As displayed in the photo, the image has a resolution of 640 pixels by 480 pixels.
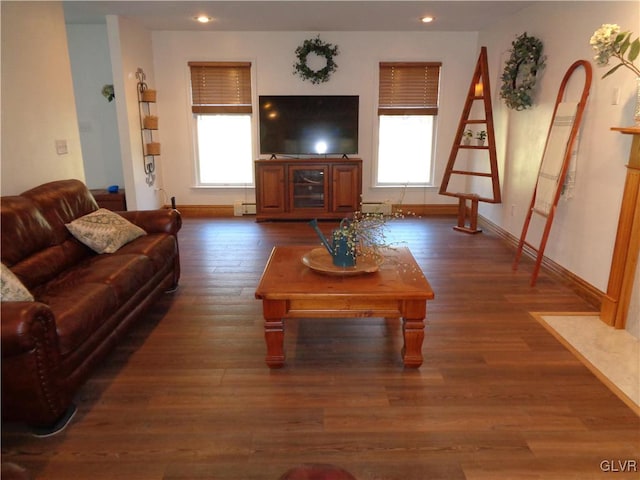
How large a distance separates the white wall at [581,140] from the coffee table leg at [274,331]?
96.5 inches

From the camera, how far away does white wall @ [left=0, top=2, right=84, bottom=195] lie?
129 inches

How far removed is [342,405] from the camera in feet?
7.43

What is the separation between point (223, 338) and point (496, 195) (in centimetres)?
364

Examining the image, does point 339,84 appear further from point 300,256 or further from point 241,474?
point 241,474

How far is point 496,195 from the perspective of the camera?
5215 mm

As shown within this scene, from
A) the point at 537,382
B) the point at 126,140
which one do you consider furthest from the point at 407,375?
the point at 126,140

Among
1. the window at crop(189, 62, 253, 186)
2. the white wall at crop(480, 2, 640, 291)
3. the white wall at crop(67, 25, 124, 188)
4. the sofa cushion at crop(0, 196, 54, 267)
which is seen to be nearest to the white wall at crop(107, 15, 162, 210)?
the white wall at crop(67, 25, 124, 188)

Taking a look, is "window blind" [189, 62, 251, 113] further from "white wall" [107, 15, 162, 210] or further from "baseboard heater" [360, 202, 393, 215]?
"baseboard heater" [360, 202, 393, 215]

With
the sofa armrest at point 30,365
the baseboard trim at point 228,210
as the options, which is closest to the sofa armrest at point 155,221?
the sofa armrest at point 30,365

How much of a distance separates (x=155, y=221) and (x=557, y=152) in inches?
132

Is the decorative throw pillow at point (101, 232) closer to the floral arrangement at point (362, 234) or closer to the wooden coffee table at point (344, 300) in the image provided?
the wooden coffee table at point (344, 300)

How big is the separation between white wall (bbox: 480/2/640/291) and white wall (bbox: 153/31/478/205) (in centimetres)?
110

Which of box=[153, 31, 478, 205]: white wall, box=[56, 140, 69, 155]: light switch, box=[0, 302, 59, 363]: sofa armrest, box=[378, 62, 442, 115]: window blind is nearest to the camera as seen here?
box=[0, 302, 59, 363]: sofa armrest

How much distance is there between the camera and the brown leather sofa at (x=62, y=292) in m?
1.91
